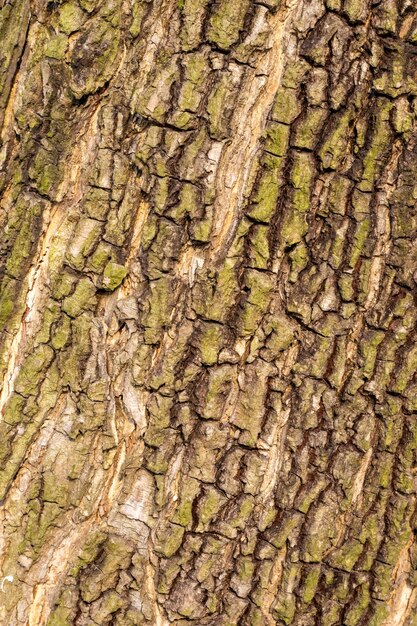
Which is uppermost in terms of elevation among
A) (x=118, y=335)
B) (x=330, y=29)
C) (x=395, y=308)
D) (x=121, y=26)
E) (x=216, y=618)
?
(x=330, y=29)

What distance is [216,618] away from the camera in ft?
6.44

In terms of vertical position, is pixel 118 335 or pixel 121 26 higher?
pixel 121 26

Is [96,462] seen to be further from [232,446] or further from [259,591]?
[259,591]

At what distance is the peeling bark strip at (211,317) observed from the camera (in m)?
1.80

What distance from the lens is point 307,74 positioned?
5.84 ft

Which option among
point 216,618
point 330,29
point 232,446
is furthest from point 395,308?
point 216,618

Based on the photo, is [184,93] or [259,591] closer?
[184,93]

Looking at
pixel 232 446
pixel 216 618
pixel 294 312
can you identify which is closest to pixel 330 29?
pixel 294 312

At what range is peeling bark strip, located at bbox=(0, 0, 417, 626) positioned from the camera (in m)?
1.80

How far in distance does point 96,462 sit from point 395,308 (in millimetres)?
899

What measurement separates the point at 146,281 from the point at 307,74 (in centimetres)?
66

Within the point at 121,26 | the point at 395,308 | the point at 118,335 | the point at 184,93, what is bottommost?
the point at 118,335

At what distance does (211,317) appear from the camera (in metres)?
1.86

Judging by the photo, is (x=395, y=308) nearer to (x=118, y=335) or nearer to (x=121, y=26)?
(x=118, y=335)
